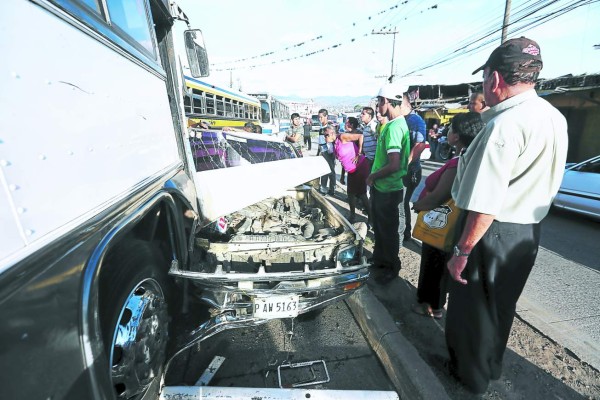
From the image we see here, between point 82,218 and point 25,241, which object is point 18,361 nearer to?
point 25,241

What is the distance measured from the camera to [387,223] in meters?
3.23

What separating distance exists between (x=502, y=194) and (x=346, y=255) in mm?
1307

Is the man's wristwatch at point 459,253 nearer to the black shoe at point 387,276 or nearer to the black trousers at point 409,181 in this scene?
the black shoe at point 387,276

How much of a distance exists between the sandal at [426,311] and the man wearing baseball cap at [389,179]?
0.55m

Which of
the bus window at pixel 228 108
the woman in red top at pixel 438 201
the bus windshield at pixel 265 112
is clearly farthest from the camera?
the bus windshield at pixel 265 112

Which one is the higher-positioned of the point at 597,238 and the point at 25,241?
the point at 25,241

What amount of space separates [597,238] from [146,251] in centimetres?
613

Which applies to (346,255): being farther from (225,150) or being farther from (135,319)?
(225,150)

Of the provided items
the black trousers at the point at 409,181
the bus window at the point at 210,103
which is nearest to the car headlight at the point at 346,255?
the black trousers at the point at 409,181

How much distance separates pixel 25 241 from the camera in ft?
2.62

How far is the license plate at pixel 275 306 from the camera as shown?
7.08ft

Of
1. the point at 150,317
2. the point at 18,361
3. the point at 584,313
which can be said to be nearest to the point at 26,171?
the point at 18,361

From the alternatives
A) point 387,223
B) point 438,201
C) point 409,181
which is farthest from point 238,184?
point 409,181

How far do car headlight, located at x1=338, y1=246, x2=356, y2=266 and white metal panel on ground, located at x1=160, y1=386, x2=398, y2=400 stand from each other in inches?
39.3
